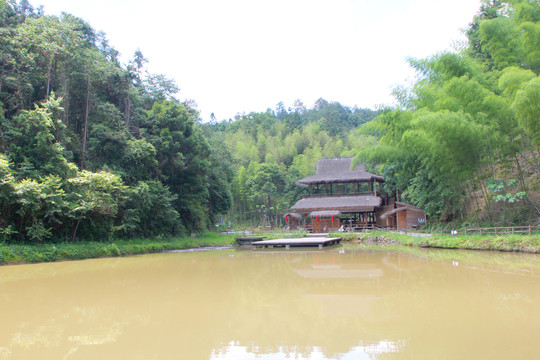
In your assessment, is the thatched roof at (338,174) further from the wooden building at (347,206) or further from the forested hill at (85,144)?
the forested hill at (85,144)

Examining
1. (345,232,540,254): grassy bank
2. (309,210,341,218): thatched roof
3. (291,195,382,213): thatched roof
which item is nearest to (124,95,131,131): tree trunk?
(291,195,382,213): thatched roof

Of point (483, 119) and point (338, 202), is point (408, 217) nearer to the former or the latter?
point (338, 202)

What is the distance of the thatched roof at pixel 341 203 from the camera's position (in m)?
23.3

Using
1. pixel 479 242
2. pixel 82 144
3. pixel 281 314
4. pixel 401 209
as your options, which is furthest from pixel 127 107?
pixel 281 314

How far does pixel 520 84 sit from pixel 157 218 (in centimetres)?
1440

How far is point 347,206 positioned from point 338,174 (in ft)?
9.96

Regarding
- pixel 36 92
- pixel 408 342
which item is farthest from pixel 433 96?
pixel 36 92

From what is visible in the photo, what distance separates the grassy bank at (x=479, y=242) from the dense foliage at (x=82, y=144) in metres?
10.3

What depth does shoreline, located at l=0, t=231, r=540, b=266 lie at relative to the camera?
12.2m

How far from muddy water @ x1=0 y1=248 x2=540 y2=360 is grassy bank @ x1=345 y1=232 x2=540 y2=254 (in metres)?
2.47

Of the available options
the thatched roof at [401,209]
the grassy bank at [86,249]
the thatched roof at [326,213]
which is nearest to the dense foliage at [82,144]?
the grassy bank at [86,249]

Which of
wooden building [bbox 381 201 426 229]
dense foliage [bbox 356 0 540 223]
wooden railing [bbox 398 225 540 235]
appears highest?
dense foliage [bbox 356 0 540 223]

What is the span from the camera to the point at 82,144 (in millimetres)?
17141

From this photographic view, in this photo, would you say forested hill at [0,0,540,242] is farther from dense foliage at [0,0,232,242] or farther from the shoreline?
the shoreline
